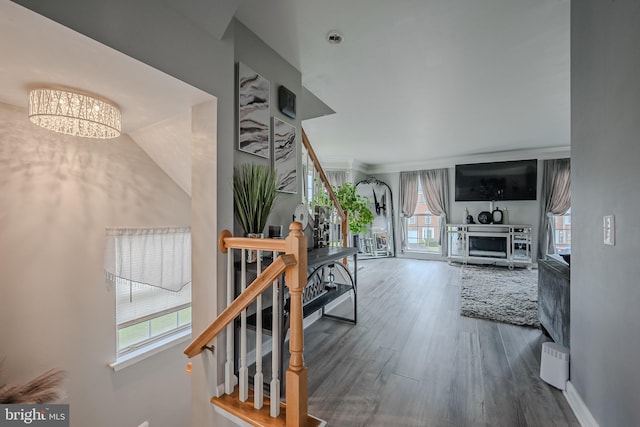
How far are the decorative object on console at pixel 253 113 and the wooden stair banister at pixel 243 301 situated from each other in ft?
3.15

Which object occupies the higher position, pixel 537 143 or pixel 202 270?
pixel 537 143

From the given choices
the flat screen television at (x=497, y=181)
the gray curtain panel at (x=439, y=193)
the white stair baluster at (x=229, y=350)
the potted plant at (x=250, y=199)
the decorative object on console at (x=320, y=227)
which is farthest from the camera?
the gray curtain panel at (x=439, y=193)

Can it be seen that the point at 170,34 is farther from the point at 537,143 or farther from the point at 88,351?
the point at 537,143

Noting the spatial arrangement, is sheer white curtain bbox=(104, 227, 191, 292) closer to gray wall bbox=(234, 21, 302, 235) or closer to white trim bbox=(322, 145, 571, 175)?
gray wall bbox=(234, 21, 302, 235)

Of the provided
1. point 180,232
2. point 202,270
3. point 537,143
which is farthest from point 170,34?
point 537,143

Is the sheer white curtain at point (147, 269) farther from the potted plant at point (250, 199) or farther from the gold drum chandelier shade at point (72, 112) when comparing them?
the potted plant at point (250, 199)

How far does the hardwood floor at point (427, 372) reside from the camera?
1.51 metres

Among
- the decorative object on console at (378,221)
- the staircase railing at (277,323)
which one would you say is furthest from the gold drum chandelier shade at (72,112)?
the decorative object on console at (378,221)

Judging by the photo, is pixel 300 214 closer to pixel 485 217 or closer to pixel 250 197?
pixel 250 197

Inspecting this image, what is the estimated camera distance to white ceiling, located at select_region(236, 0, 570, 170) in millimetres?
1802

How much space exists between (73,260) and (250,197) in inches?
67.4

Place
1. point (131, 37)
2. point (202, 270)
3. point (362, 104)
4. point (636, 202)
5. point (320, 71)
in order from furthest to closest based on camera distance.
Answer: point (362, 104), point (320, 71), point (202, 270), point (131, 37), point (636, 202)

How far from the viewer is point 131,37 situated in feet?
4.00

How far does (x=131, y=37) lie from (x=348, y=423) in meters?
2.30
